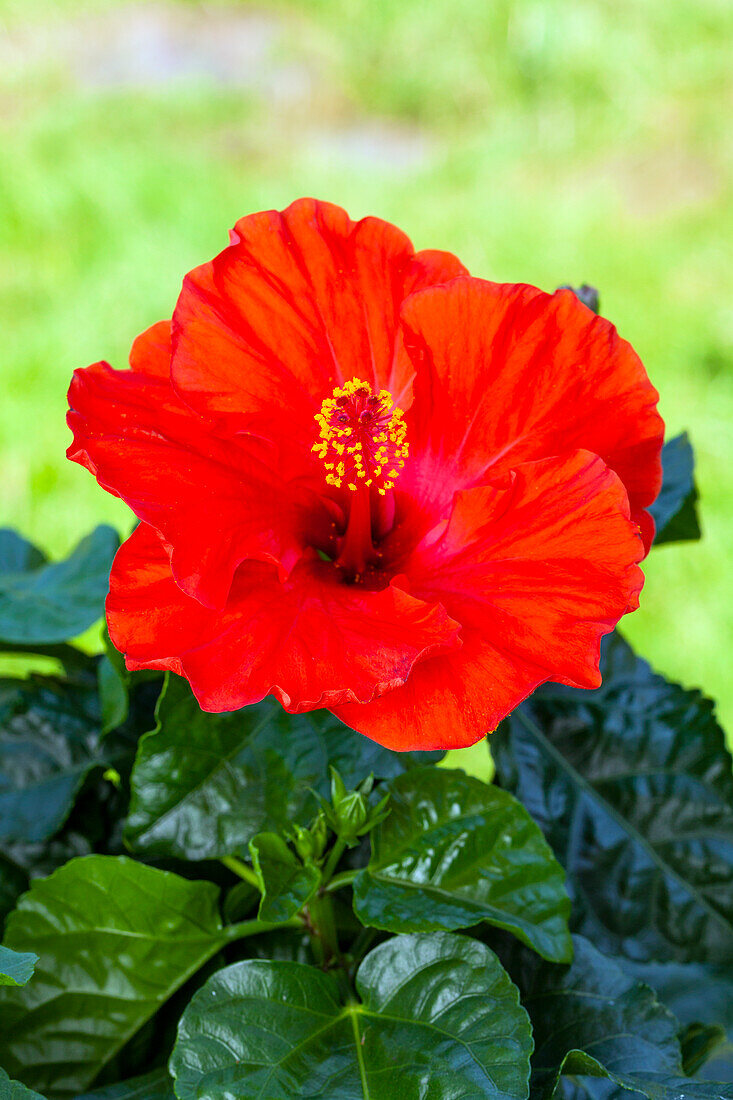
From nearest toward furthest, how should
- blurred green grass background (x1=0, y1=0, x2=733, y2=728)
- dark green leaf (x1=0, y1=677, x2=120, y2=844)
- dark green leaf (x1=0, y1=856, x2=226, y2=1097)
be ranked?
dark green leaf (x1=0, y1=856, x2=226, y2=1097)
dark green leaf (x1=0, y1=677, x2=120, y2=844)
blurred green grass background (x1=0, y1=0, x2=733, y2=728)

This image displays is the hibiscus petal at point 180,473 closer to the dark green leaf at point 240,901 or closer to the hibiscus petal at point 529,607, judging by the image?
the hibiscus petal at point 529,607

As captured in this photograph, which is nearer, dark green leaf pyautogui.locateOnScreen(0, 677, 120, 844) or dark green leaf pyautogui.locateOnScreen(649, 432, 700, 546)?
dark green leaf pyautogui.locateOnScreen(0, 677, 120, 844)

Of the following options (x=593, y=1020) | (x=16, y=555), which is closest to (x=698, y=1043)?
(x=593, y=1020)

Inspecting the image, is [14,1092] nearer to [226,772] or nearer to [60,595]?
[226,772]

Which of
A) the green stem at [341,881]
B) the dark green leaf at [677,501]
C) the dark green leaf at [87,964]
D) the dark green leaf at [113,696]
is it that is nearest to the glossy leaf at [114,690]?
the dark green leaf at [113,696]

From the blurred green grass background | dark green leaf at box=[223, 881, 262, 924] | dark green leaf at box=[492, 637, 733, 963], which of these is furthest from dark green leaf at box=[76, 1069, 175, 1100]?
the blurred green grass background

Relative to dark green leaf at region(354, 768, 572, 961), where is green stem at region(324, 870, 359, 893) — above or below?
below

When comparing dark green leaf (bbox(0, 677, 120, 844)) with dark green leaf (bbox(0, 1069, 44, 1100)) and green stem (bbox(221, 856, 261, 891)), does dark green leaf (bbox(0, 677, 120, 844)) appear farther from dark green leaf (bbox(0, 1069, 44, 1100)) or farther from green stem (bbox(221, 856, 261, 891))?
dark green leaf (bbox(0, 1069, 44, 1100))
